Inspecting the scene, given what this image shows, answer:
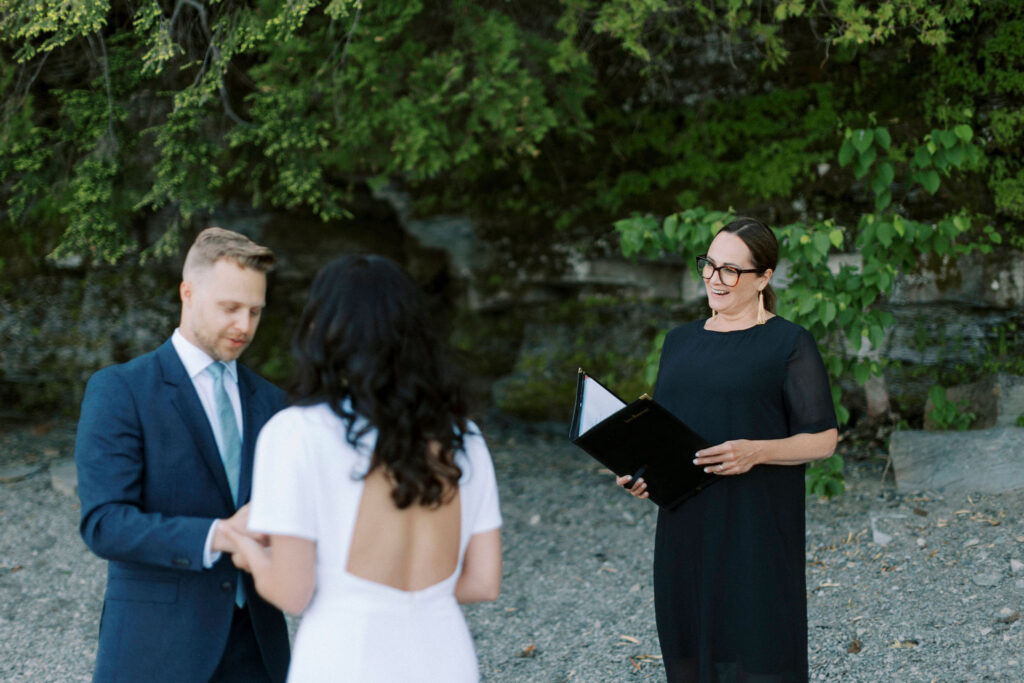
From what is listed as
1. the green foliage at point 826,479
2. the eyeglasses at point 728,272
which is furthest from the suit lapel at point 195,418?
the green foliage at point 826,479

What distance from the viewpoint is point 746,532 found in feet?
9.42

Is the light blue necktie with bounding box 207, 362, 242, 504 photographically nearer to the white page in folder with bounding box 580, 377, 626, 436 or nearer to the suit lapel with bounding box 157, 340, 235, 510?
the suit lapel with bounding box 157, 340, 235, 510

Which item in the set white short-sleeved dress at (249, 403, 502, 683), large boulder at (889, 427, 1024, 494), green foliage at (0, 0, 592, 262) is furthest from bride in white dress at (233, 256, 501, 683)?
large boulder at (889, 427, 1024, 494)

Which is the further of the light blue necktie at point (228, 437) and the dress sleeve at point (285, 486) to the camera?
the light blue necktie at point (228, 437)

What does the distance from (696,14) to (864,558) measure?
397 centimetres

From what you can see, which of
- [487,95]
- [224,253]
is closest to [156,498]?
[224,253]

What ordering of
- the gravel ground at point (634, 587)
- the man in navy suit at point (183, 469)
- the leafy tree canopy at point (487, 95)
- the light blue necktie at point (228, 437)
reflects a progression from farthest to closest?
the leafy tree canopy at point (487, 95) < the gravel ground at point (634, 587) < the light blue necktie at point (228, 437) < the man in navy suit at point (183, 469)

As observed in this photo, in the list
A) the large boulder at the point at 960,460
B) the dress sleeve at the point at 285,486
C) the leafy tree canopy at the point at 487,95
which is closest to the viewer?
the dress sleeve at the point at 285,486

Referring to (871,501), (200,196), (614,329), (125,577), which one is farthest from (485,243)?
(125,577)

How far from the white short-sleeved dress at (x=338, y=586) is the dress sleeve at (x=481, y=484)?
16 mm

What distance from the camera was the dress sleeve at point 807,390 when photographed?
2.84 metres

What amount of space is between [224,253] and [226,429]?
17.1 inches

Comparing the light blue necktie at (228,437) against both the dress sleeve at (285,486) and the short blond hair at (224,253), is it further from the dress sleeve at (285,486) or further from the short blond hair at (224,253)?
the dress sleeve at (285,486)

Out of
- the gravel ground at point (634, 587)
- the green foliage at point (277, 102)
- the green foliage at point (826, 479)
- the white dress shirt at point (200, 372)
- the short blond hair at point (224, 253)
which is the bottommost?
the gravel ground at point (634, 587)
